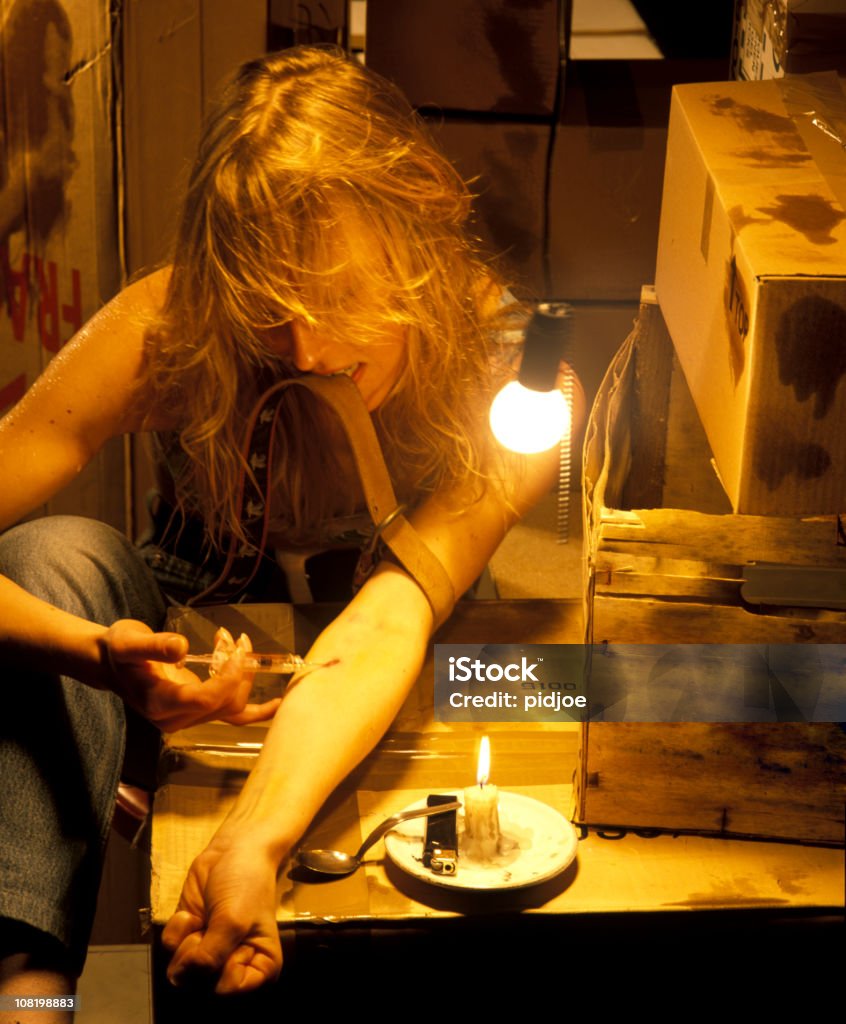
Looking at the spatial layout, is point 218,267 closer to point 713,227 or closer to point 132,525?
point 713,227

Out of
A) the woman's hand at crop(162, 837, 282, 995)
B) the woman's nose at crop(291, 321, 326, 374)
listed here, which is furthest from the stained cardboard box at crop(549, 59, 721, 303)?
the woman's hand at crop(162, 837, 282, 995)

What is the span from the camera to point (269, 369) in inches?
52.7

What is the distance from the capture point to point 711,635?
980mm

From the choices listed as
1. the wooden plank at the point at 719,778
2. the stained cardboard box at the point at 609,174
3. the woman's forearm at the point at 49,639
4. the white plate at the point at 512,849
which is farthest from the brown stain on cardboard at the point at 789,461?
the stained cardboard box at the point at 609,174

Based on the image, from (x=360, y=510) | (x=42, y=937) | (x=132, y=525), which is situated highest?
(x=360, y=510)

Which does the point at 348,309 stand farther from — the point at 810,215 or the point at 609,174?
the point at 609,174

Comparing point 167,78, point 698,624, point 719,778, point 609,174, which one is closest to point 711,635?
point 698,624

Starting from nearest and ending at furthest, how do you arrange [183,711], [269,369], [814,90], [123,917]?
1. [183,711]
2. [814,90]
3. [269,369]
4. [123,917]

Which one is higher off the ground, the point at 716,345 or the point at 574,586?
the point at 716,345

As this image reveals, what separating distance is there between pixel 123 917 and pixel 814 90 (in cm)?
165

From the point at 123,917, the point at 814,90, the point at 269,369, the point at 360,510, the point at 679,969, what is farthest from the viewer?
the point at 123,917

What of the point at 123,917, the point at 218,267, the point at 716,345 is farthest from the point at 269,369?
the point at 123,917

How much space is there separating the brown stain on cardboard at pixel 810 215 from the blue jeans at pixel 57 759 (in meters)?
0.73

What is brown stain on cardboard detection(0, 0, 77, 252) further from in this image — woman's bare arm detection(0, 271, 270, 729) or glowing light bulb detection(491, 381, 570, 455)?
glowing light bulb detection(491, 381, 570, 455)
